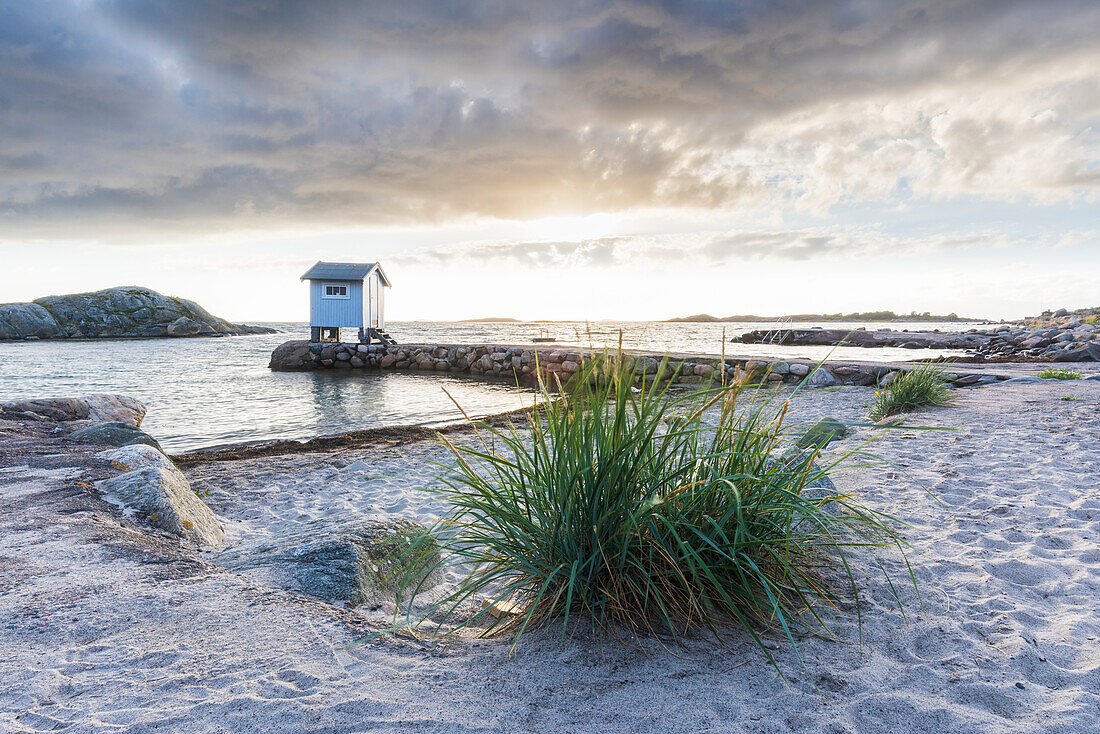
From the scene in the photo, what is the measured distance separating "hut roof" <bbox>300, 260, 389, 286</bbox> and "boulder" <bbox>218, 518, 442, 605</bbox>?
23683 mm

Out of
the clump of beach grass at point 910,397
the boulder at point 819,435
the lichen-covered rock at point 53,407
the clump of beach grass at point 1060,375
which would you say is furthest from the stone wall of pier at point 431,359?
the boulder at point 819,435

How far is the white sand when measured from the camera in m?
1.59

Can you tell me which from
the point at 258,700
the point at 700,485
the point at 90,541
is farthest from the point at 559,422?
the point at 90,541

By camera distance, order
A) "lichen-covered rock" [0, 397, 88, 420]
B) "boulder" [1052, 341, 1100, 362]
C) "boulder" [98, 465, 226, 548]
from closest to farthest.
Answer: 1. "boulder" [98, 465, 226, 548]
2. "lichen-covered rock" [0, 397, 88, 420]
3. "boulder" [1052, 341, 1100, 362]

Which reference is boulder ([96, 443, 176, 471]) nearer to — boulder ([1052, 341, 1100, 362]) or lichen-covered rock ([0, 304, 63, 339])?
boulder ([1052, 341, 1100, 362])

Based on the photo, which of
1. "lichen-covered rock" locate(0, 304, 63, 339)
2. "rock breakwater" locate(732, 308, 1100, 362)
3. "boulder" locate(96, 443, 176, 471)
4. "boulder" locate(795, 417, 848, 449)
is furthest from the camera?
"lichen-covered rock" locate(0, 304, 63, 339)

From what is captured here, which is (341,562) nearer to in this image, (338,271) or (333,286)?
(333,286)

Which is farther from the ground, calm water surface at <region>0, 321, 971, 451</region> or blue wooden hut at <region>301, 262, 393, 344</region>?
blue wooden hut at <region>301, 262, 393, 344</region>

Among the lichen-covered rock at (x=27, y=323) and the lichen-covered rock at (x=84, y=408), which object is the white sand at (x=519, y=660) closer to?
the lichen-covered rock at (x=84, y=408)

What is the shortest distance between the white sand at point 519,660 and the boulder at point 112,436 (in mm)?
3274

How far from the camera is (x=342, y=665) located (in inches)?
75.4

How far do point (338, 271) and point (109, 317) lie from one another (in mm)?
38113

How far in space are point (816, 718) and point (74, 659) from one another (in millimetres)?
2564

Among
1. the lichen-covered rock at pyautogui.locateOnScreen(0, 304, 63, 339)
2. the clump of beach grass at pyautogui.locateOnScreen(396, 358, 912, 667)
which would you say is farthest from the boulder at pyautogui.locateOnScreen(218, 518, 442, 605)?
the lichen-covered rock at pyautogui.locateOnScreen(0, 304, 63, 339)
